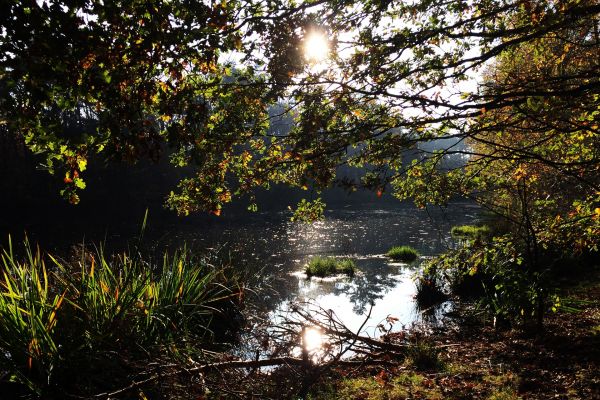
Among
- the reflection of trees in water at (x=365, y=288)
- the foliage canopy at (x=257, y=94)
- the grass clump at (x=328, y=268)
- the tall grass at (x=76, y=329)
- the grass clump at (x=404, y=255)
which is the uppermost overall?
the foliage canopy at (x=257, y=94)

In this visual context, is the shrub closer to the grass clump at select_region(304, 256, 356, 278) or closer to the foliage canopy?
the foliage canopy

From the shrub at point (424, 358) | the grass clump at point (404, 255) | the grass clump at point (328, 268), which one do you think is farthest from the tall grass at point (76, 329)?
the grass clump at point (404, 255)

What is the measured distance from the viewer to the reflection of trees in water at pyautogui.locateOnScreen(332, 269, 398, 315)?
44.1 feet

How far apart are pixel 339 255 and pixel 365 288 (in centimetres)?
752

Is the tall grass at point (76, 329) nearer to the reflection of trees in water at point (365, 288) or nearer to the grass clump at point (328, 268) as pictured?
the reflection of trees in water at point (365, 288)

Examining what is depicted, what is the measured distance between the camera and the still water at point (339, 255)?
12375 mm

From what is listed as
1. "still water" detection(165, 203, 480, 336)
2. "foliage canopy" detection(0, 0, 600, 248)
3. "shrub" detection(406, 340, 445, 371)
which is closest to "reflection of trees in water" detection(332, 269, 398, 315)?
"still water" detection(165, 203, 480, 336)

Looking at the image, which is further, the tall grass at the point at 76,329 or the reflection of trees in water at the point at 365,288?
the reflection of trees in water at the point at 365,288

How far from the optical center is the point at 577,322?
7902mm

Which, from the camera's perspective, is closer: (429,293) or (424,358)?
(424,358)

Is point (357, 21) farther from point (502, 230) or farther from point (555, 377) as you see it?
point (502, 230)

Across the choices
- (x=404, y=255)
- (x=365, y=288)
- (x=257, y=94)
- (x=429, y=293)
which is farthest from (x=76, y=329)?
(x=404, y=255)

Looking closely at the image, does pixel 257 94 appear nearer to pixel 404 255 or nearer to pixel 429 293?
pixel 429 293

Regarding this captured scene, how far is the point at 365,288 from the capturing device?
15641mm
